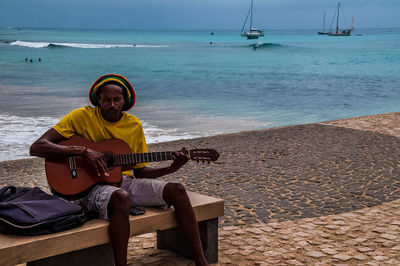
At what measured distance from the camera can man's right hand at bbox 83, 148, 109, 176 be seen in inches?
136

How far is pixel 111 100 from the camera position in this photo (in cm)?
361

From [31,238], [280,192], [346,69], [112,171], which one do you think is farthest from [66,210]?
[346,69]

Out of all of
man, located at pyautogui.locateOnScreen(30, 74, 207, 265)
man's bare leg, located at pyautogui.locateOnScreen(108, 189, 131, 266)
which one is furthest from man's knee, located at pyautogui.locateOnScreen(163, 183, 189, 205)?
man's bare leg, located at pyautogui.locateOnScreen(108, 189, 131, 266)

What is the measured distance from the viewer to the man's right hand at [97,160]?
3.45m

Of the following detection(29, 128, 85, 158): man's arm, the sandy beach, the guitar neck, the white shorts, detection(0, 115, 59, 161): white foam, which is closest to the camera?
the white shorts

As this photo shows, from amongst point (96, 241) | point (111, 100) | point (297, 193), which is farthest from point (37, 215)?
point (297, 193)

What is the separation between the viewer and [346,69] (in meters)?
42.1

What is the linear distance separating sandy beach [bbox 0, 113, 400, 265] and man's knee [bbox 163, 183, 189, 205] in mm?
701

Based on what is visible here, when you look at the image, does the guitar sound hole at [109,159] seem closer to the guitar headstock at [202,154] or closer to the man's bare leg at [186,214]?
the man's bare leg at [186,214]

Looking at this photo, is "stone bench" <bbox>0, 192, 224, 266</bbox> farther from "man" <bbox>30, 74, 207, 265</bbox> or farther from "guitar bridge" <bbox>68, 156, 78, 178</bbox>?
"guitar bridge" <bbox>68, 156, 78, 178</bbox>

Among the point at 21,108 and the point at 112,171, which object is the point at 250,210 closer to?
the point at 112,171

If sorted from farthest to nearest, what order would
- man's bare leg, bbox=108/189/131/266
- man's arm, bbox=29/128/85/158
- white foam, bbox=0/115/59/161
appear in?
white foam, bbox=0/115/59/161, man's arm, bbox=29/128/85/158, man's bare leg, bbox=108/189/131/266

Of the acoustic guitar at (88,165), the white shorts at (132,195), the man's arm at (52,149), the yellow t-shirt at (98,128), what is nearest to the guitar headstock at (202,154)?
the acoustic guitar at (88,165)

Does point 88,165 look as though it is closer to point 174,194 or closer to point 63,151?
point 63,151
